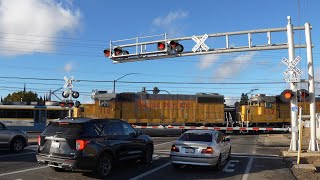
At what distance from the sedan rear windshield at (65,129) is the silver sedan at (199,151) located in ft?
12.3

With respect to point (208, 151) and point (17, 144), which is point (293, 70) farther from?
point (17, 144)

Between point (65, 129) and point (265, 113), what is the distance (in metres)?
30.6

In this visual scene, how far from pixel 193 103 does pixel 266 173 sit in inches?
997

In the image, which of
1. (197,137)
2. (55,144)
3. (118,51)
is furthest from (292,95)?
(55,144)

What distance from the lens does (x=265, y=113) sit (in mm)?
38750

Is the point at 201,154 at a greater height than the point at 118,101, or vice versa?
the point at 118,101

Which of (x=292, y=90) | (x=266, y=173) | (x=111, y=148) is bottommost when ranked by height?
(x=266, y=173)

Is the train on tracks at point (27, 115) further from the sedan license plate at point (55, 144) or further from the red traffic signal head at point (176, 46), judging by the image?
the sedan license plate at point (55, 144)

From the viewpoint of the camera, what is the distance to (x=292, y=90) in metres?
18.1

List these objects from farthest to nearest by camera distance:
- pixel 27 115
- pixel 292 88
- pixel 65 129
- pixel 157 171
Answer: pixel 27 115
pixel 292 88
pixel 157 171
pixel 65 129

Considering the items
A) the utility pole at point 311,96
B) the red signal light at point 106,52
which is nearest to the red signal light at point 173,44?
the red signal light at point 106,52

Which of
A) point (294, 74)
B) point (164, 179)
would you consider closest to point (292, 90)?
point (294, 74)

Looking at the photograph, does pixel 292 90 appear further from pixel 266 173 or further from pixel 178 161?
pixel 178 161

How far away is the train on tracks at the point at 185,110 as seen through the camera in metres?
35.8
